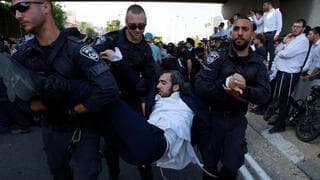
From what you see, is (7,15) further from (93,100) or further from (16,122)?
(93,100)

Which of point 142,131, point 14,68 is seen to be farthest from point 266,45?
point 14,68

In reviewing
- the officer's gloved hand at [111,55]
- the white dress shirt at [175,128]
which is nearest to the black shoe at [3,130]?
the white dress shirt at [175,128]

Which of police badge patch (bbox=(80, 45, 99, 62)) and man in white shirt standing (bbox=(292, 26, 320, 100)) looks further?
man in white shirt standing (bbox=(292, 26, 320, 100))

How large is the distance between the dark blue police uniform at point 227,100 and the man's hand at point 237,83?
0.22 metres

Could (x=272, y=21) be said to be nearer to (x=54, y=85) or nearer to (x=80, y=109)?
(x=80, y=109)

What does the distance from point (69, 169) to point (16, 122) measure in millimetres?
5026

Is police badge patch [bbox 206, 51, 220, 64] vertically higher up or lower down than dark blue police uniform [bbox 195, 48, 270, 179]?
higher up

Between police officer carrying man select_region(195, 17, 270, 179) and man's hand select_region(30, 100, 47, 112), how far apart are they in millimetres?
1573

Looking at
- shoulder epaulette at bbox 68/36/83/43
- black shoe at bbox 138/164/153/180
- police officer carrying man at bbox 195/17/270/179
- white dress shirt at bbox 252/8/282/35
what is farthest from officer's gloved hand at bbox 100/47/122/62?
white dress shirt at bbox 252/8/282/35

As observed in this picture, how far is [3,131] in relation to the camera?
7.38m

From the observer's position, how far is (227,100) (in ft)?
11.8

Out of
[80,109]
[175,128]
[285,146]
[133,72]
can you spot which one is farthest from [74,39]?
[285,146]

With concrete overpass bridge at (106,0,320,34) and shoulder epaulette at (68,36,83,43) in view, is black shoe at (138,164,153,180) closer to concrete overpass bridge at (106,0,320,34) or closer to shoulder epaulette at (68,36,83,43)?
shoulder epaulette at (68,36,83,43)

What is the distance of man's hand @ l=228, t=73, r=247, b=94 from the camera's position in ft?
10.6
